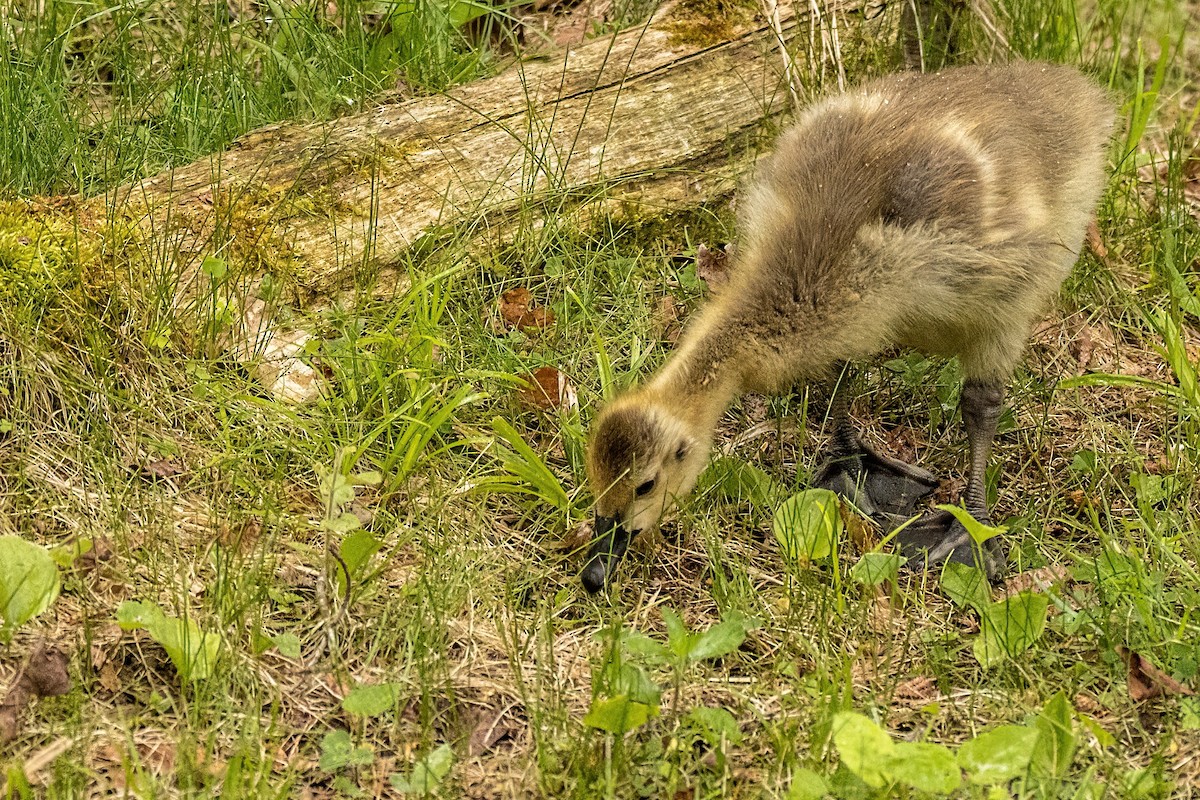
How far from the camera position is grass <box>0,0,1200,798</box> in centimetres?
248

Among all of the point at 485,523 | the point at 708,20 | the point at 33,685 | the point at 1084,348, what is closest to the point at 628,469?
the point at 485,523

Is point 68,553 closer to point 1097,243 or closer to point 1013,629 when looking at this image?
point 1013,629

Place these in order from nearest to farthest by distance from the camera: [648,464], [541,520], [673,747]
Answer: [673,747], [648,464], [541,520]

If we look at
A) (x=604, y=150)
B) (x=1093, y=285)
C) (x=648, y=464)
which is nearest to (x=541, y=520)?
(x=648, y=464)

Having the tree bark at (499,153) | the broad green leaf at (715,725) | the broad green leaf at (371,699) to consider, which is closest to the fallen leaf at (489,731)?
the broad green leaf at (371,699)

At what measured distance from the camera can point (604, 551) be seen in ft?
9.96

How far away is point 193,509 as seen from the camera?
9.95ft

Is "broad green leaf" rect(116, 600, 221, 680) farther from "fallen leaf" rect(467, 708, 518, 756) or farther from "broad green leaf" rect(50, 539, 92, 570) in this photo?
"fallen leaf" rect(467, 708, 518, 756)

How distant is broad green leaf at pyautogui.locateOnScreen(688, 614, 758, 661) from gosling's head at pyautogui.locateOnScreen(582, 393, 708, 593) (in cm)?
44

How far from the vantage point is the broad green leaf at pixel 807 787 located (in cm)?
229

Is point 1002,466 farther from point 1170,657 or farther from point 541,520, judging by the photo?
point 541,520

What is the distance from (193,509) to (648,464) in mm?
1067

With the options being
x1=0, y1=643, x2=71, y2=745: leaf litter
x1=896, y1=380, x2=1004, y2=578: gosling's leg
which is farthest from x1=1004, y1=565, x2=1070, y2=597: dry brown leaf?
x1=0, y1=643, x2=71, y2=745: leaf litter

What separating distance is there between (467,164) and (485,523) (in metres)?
1.25
